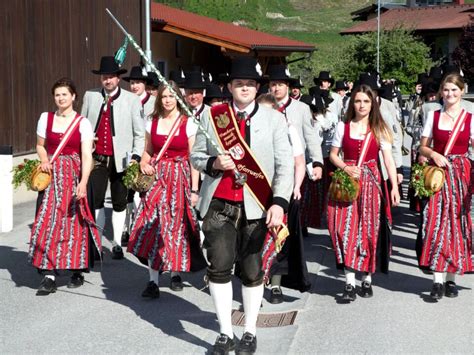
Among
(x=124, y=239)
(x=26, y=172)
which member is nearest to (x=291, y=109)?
(x=26, y=172)

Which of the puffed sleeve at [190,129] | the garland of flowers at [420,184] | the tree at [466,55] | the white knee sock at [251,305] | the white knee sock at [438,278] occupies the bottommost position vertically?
the white knee sock at [438,278]

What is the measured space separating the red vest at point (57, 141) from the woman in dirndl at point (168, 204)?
1.87ft

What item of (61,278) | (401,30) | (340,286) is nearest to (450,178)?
(340,286)

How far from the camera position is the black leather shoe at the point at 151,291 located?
7.29 metres

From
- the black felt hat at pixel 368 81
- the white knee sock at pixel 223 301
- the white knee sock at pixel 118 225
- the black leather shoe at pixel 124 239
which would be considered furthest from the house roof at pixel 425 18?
the white knee sock at pixel 223 301

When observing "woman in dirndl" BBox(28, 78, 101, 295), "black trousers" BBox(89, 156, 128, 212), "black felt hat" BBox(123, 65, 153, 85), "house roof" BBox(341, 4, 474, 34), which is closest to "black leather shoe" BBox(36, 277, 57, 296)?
"woman in dirndl" BBox(28, 78, 101, 295)

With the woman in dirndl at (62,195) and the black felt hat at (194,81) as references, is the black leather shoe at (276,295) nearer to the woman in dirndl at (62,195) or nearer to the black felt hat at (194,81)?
the woman in dirndl at (62,195)

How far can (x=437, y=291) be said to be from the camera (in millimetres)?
7246

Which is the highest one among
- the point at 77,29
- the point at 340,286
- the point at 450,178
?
the point at 77,29

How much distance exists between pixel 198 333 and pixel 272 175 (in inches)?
51.7

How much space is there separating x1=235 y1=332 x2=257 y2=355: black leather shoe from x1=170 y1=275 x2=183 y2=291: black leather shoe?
6.47ft

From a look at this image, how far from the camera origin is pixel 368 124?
735cm

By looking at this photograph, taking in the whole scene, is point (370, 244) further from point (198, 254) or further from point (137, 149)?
point (137, 149)

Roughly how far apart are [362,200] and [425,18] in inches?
2426
